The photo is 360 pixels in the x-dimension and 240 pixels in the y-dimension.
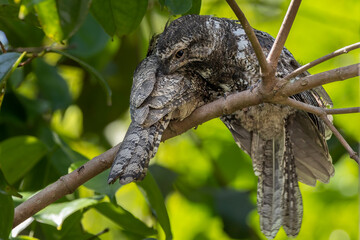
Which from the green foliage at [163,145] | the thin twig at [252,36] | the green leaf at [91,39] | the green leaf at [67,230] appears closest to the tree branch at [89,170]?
the thin twig at [252,36]

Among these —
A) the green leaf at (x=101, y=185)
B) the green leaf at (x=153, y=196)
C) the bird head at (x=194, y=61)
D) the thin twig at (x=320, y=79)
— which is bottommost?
the green leaf at (x=153, y=196)

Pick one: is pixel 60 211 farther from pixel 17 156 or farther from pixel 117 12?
pixel 117 12

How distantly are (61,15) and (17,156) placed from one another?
4.45 ft

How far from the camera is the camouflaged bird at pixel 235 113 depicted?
2.16 m

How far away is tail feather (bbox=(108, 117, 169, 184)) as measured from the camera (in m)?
1.87

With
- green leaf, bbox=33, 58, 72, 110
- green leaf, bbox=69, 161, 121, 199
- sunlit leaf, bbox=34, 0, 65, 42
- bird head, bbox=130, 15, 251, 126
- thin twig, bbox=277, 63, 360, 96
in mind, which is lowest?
green leaf, bbox=69, 161, 121, 199

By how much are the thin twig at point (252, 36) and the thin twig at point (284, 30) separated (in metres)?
0.04

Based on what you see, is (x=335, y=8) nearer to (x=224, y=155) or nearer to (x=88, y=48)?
(x=224, y=155)

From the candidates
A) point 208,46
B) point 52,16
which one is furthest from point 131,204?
point 52,16

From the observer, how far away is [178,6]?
1812mm

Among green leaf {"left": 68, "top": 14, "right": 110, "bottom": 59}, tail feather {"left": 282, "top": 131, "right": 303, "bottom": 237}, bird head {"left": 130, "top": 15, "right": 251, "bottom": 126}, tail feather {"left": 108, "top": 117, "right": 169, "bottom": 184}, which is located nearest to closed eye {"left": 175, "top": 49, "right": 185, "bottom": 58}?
bird head {"left": 130, "top": 15, "right": 251, "bottom": 126}

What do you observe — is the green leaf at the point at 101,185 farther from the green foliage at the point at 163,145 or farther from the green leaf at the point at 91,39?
the green leaf at the point at 91,39

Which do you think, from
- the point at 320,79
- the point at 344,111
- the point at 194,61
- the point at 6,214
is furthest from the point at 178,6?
the point at 6,214

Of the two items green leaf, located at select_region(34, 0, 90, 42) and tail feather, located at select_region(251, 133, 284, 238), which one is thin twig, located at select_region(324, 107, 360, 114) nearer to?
green leaf, located at select_region(34, 0, 90, 42)
